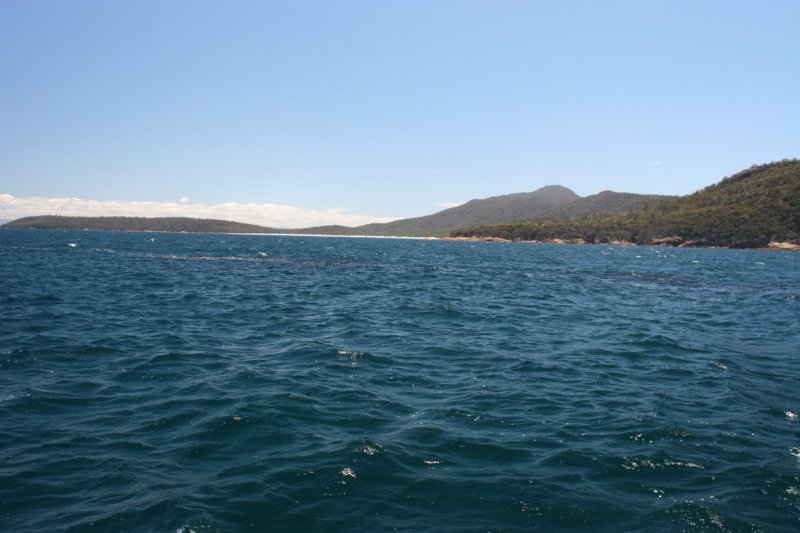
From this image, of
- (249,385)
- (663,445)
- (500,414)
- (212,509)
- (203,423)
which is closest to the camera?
(212,509)

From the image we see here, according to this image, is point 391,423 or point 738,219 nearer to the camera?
point 391,423

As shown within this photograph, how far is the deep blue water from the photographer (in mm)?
7262

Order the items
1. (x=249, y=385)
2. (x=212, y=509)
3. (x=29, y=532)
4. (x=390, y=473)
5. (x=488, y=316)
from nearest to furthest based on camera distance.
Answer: (x=29, y=532), (x=212, y=509), (x=390, y=473), (x=249, y=385), (x=488, y=316)

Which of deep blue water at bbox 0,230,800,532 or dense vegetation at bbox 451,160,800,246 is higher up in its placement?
dense vegetation at bbox 451,160,800,246

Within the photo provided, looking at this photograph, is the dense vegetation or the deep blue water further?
the dense vegetation

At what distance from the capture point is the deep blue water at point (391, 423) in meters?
7.26

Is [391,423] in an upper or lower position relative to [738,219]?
lower

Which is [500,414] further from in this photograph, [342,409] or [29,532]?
[29,532]

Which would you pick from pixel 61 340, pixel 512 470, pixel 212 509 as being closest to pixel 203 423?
pixel 212 509

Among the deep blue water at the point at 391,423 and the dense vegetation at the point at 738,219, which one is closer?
the deep blue water at the point at 391,423

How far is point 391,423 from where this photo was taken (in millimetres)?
10602

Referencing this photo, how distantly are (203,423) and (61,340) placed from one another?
11.2 meters

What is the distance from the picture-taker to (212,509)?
713cm

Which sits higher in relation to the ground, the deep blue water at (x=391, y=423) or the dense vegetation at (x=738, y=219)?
the dense vegetation at (x=738, y=219)
